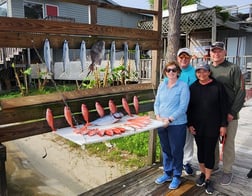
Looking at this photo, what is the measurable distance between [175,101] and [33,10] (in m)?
12.4

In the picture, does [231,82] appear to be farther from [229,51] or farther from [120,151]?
[229,51]

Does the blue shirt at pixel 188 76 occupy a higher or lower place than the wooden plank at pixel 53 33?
lower

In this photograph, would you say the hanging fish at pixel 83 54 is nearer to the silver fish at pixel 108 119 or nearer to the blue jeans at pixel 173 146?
the silver fish at pixel 108 119

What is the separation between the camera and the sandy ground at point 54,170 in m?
4.88

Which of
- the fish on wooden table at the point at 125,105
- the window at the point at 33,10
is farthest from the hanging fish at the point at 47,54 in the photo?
the window at the point at 33,10

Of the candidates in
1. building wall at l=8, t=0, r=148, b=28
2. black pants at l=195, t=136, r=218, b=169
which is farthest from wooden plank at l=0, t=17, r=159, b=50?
building wall at l=8, t=0, r=148, b=28

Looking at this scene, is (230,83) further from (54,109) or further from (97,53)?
(54,109)

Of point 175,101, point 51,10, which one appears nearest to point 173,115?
point 175,101

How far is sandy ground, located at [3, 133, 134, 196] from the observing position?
4879mm

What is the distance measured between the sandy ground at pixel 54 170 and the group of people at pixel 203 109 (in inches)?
89.5

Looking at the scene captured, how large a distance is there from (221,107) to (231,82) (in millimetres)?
360

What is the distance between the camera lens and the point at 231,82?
9.97 feet

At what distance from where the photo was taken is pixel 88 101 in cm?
323

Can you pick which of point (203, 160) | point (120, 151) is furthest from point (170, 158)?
point (120, 151)
